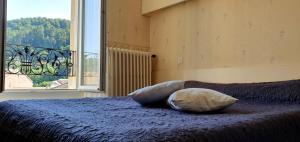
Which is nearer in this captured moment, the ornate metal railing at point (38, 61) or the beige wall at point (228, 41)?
the beige wall at point (228, 41)

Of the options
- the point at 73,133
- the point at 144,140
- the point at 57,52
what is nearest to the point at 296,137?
the point at 144,140

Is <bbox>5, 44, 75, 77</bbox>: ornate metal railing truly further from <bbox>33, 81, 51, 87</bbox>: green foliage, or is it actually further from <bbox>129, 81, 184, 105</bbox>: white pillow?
<bbox>129, 81, 184, 105</bbox>: white pillow

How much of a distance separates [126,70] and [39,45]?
1.57 metres

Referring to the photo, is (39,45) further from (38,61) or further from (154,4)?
(154,4)

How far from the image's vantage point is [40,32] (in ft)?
14.5

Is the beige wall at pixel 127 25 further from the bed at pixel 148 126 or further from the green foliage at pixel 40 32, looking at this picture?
the bed at pixel 148 126

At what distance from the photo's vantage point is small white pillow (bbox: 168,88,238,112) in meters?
1.61

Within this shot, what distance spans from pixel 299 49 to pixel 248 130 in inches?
55.8

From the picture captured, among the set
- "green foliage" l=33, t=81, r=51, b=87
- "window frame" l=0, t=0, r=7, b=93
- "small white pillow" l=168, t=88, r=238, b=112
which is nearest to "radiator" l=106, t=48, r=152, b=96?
"window frame" l=0, t=0, r=7, b=93

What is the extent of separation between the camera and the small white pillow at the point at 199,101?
161cm

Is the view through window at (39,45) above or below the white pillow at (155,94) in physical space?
above

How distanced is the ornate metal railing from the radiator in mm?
1230

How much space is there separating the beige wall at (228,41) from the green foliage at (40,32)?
1668mm

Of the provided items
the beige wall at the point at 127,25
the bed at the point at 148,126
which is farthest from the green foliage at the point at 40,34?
the bed at the point at 148,126
